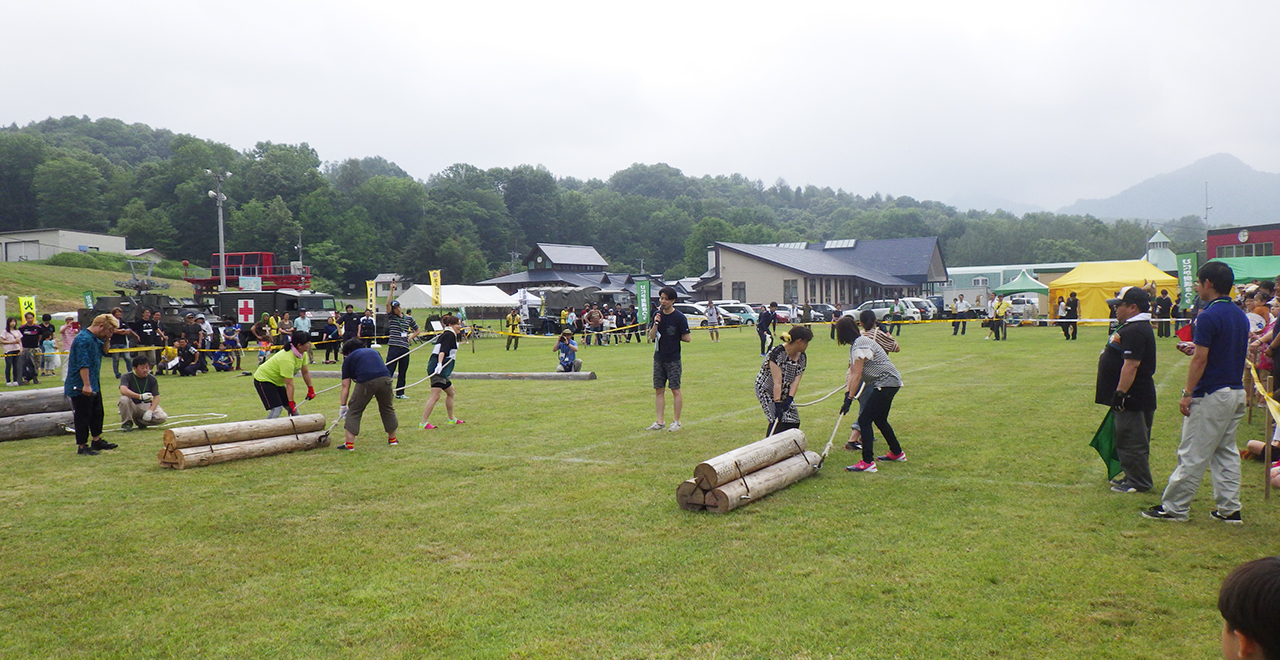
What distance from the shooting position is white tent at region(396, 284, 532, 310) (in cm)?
4494

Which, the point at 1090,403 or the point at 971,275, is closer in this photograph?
the point at 1090,403

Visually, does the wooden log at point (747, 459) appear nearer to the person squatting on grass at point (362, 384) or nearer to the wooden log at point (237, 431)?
the person squatting on grass at point (362, 384)

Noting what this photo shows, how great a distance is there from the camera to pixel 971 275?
246ft

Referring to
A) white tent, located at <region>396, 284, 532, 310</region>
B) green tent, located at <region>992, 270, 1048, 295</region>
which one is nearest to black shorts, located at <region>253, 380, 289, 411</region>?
white tent, located at <region>396, 284, 532, 310</region>

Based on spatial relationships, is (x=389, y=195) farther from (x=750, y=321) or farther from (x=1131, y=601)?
(x=1131, y=601)

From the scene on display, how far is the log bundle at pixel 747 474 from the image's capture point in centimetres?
668

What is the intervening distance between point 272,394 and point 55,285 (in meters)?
51.0

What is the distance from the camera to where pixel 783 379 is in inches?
328

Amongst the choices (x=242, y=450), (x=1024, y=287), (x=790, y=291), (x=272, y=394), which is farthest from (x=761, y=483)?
(x=790, y=291)

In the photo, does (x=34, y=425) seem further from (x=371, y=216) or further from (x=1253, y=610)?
(x=371, y=216)

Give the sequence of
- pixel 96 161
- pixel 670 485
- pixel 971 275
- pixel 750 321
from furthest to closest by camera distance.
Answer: pixel 96 161, pixel 971 275, pixel 750 321, pixel 670 485

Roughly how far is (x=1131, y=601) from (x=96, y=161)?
369ft

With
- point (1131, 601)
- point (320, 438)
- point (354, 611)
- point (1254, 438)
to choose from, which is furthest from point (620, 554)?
point (1254, 438)

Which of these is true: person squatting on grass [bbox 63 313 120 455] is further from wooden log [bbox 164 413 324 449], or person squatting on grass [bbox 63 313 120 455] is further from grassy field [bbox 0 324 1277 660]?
wooden log [bbox 164 413 324 449]
